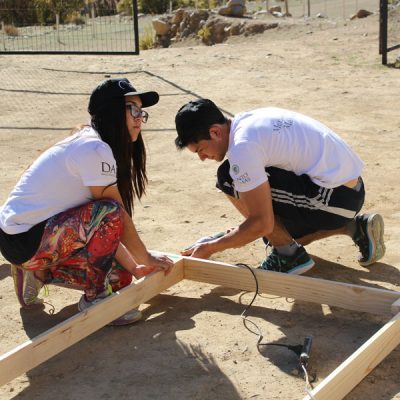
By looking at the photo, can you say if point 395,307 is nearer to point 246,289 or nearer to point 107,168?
point 246,289

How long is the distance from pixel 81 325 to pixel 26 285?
598 mm

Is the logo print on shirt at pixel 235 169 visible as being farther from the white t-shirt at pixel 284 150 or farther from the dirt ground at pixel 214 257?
the dirt ground at pixel 214 257

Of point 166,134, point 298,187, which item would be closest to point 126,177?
point 298,187

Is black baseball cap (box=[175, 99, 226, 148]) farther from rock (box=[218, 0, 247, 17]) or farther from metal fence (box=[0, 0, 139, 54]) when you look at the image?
rock (box=[218, 0, 247, 17])

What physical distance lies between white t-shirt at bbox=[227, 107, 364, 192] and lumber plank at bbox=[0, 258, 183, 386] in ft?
2.20

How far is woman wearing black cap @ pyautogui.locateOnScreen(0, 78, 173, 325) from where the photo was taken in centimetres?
348

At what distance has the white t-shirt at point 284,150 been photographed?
3562 millimetres

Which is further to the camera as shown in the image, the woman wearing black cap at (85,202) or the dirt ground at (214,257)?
the woman wearing black cap at (85,202)

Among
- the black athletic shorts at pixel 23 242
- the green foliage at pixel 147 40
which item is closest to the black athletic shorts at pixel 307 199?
the black athletic shorts at pixel 23 242

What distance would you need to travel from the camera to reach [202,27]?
54.3ft

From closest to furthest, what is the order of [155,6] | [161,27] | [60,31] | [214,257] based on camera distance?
1. [214,257]
2. [60,31]
3. [161,27]
4. [155,6]

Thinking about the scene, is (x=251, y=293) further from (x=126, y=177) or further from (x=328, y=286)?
(x=126, y=177)

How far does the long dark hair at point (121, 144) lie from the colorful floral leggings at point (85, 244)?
0.83 ft

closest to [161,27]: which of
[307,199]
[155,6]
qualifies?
[155,6]
